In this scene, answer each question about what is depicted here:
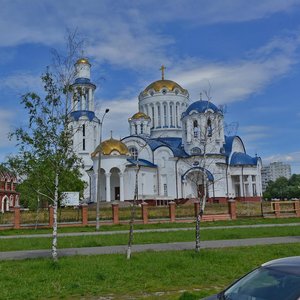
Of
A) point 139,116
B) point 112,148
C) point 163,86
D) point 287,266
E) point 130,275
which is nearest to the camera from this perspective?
point 287,266

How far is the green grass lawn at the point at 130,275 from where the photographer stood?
7.54 m

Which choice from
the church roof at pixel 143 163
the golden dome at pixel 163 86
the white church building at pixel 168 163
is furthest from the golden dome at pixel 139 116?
the church roof at pixel 143 163

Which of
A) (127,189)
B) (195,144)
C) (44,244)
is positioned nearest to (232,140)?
(195,144)

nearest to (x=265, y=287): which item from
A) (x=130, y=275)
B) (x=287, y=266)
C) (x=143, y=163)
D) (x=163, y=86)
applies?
(x=287, y=266)

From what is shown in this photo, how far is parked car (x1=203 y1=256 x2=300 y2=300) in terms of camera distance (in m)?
3.70

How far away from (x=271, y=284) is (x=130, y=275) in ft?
17.6

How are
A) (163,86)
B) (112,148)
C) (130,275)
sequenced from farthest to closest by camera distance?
(163,86) < (112,148) < (130,275)

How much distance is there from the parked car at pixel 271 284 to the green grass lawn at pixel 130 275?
2.63m

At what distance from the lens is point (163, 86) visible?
2292 inches

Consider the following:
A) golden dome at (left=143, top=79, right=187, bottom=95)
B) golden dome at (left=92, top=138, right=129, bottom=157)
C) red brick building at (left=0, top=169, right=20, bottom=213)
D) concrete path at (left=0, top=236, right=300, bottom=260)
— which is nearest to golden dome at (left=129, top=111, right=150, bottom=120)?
golden dome at (left=143, top=79, right=187, bottom=95)

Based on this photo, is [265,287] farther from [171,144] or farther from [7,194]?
[7,194]

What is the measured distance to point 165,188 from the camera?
168 ft

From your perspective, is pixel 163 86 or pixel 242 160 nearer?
pixel 242 160

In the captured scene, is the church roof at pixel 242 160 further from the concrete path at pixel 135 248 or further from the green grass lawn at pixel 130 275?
the green grass lawn at pixel 130 275
